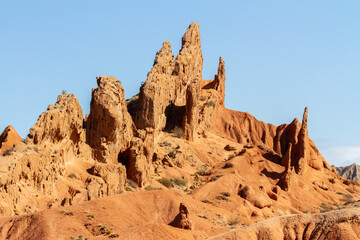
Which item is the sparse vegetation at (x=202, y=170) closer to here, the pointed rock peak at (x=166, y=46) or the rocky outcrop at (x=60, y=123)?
the pointed rock peak at (x=166, y=46)

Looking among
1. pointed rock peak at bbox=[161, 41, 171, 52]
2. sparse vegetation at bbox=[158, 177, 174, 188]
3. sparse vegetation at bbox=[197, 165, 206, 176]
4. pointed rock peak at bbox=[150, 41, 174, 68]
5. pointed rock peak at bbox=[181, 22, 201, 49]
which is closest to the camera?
sparse vegetation at bbox=[158, 177, 174, 188]

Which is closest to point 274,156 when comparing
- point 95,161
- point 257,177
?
point 257,177

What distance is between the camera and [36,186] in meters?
45.4

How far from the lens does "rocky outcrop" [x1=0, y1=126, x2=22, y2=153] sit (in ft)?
161

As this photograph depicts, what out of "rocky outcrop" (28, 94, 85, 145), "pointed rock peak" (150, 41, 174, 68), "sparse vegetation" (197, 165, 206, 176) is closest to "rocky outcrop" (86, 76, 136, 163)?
"rocky outcrop" (28, 94, 85, 145)

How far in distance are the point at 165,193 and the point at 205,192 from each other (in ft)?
47.7

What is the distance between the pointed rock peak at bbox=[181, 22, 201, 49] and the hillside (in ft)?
0.45

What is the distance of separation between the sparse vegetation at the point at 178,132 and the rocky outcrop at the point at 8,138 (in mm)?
23602

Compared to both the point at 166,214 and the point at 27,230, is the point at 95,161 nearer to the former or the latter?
the point at 166,214

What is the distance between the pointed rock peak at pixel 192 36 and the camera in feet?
285

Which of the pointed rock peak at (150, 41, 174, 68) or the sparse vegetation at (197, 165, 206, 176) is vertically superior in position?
the pointed rock peak at (150, 41, 174, 68)

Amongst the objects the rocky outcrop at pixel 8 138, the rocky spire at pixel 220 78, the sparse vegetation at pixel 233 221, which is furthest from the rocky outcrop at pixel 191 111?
the sparse vegetation at pixel 233 221

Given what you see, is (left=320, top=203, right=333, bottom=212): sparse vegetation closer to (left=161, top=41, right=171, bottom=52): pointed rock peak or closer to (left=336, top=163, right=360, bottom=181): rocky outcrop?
(left=161, top=41, right=171, bottom=52): pointed rock peak

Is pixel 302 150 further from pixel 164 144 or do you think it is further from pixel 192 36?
pixel 192 36
